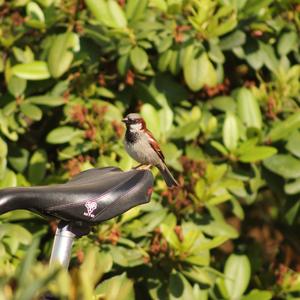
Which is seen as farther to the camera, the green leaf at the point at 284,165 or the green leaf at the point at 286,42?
the green leaf at the point at 286,42

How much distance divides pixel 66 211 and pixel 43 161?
6.98 ft

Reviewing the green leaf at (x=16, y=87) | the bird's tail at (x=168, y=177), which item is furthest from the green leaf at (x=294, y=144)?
the green leaf at (x=16, y=87)

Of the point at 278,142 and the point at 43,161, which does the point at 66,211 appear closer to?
the point at 43,161

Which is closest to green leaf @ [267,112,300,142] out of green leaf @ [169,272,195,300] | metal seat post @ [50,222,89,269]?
green leaf @ [169,272,195,300]

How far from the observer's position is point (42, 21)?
4199 mm

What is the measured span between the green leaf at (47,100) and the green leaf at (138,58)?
0.43 m

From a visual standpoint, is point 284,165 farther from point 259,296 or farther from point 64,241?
point 64,241

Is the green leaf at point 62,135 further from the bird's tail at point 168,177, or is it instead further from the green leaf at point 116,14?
the green leaf at point 116,14

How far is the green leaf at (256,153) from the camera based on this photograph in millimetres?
4016

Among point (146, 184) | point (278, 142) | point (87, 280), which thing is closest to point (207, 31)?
point (278, 142)

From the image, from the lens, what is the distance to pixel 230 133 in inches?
161

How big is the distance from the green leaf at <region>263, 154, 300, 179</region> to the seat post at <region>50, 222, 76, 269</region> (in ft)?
7.34

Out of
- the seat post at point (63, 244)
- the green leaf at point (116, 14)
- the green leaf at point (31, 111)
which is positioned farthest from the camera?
the green leaf at point (116, 14)

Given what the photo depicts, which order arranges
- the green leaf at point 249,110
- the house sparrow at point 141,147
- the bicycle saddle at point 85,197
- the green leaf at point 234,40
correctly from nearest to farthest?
the bicycle saddle at point 85,197 → the house sparrow at point 141,147 → the green leaf at point 249,110 → the green leaf at point 234,40
